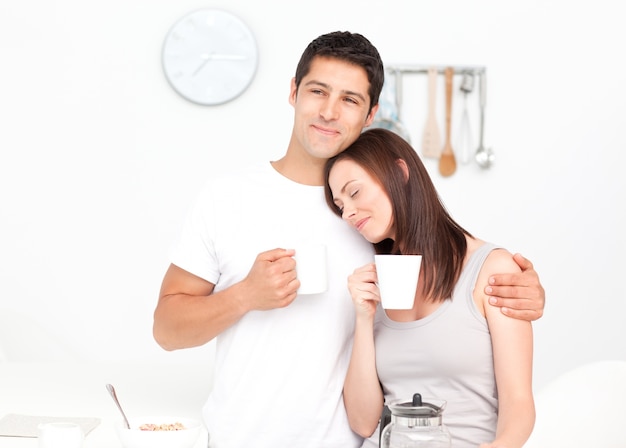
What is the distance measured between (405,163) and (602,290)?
7.13ft

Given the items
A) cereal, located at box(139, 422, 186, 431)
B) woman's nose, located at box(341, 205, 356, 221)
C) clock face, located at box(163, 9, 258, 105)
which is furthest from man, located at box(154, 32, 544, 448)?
clock face, located at box(163, 9, 258, 105)

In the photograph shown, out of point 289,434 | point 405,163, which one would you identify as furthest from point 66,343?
point 405,163

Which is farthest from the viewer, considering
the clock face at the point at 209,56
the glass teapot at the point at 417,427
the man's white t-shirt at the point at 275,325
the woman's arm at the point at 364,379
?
the clock face at the point at 209,56

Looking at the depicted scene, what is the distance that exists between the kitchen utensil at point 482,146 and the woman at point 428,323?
183 centimetres

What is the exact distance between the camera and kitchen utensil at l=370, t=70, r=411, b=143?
3609 mm

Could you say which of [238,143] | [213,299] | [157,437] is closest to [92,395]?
[213,299]

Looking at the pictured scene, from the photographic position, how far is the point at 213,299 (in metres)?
1.80

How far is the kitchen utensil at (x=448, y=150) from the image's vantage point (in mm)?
3607

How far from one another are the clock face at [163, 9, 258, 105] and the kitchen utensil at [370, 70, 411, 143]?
527 millimetres

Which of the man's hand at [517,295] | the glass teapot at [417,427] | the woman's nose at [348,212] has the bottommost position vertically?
the glass teapot at [417,427]

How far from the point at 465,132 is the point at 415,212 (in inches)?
75.9

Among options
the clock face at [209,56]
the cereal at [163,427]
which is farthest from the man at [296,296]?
the clock face at [209,56]

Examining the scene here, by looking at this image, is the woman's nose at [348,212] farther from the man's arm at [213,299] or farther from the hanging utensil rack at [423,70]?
the hanging utensil rack at [423,70]

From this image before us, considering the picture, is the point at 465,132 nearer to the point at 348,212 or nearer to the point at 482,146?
the point at 482,146
